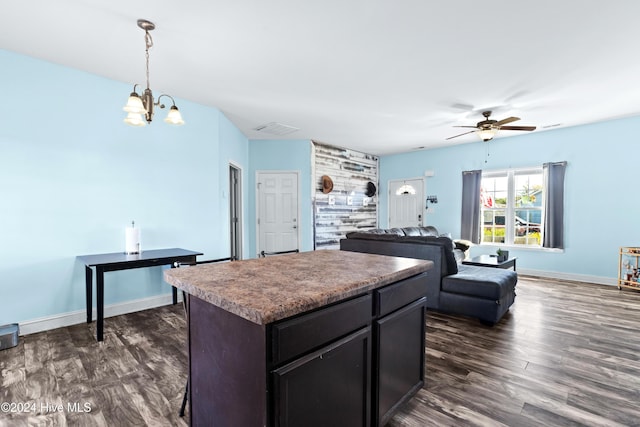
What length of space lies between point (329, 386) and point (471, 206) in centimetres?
593

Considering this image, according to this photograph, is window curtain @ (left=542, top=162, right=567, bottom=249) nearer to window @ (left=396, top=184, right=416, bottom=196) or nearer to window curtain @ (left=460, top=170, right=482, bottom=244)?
window curtain @ (left=460, top=170, right=482, bottom=244)

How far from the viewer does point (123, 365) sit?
2.36m

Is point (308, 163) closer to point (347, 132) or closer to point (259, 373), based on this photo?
point (347, 132)

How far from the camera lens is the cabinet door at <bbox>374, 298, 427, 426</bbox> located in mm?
1546

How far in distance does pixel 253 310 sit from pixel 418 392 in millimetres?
1595

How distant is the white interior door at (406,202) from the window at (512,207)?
1366mm

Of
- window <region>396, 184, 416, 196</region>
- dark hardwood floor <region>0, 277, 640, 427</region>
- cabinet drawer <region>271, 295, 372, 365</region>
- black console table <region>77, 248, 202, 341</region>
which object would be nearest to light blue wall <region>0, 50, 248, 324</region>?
black console table <region>77, 248, 202, 341</region>

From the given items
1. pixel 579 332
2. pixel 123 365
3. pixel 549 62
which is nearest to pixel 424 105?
pixel 549 62

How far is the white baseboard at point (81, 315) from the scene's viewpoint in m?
2.92

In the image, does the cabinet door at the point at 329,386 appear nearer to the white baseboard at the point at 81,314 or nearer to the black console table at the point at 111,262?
the black console table at the point at 111,262

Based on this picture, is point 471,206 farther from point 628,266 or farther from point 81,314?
point 81,314

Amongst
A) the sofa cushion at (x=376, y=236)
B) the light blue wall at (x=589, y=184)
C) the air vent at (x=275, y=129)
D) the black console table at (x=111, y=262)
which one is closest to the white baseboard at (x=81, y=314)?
the black console table at (x=111, y=262)

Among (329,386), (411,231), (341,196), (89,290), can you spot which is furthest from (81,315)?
(341,196)

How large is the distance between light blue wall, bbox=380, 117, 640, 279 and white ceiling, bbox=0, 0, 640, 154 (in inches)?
26.5
